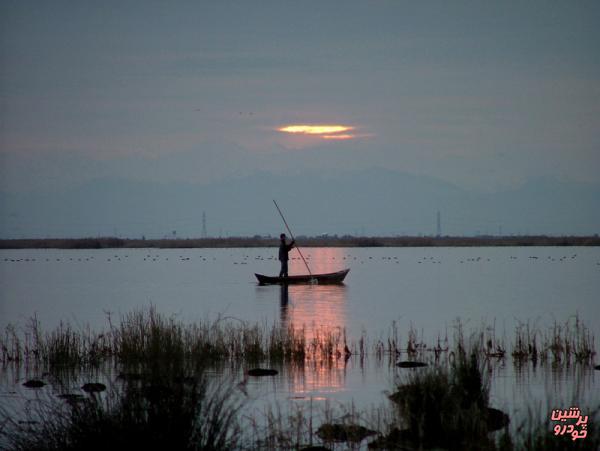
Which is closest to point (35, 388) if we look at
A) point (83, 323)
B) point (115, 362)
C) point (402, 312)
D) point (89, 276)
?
point (115, 362)

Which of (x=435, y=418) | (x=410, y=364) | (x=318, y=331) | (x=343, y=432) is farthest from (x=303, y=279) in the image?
(x=435, y=418)

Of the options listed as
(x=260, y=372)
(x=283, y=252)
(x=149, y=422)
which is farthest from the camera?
(x=283, y=252)

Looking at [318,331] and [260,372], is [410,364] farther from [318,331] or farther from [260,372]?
[318,331]

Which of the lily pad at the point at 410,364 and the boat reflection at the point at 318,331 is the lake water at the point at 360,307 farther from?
the lily pad at the point at 410,364

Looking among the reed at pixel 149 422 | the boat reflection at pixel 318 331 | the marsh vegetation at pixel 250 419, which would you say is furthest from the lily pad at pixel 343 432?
the boat reflection at pixel 318 331

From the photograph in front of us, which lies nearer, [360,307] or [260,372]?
[260,372]

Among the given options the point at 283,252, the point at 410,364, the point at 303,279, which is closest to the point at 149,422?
the point at 410,364

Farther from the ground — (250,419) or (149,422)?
(149,422)

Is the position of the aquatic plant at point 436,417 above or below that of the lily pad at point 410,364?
above

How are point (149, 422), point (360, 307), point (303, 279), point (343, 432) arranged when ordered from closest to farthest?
1. point (149, 422)
2. point (343, 432)
3. point (360, 307)
4. point (303, 279)

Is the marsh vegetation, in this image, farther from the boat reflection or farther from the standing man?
the standing man

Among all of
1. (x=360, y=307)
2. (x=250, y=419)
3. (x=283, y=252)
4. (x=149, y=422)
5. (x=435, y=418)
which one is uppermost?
(x=283, y=252)

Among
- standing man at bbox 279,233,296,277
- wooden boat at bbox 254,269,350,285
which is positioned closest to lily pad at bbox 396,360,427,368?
standing man at bbox 279,233,296,277

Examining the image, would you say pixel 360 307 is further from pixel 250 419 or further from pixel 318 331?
pixel 250 419
